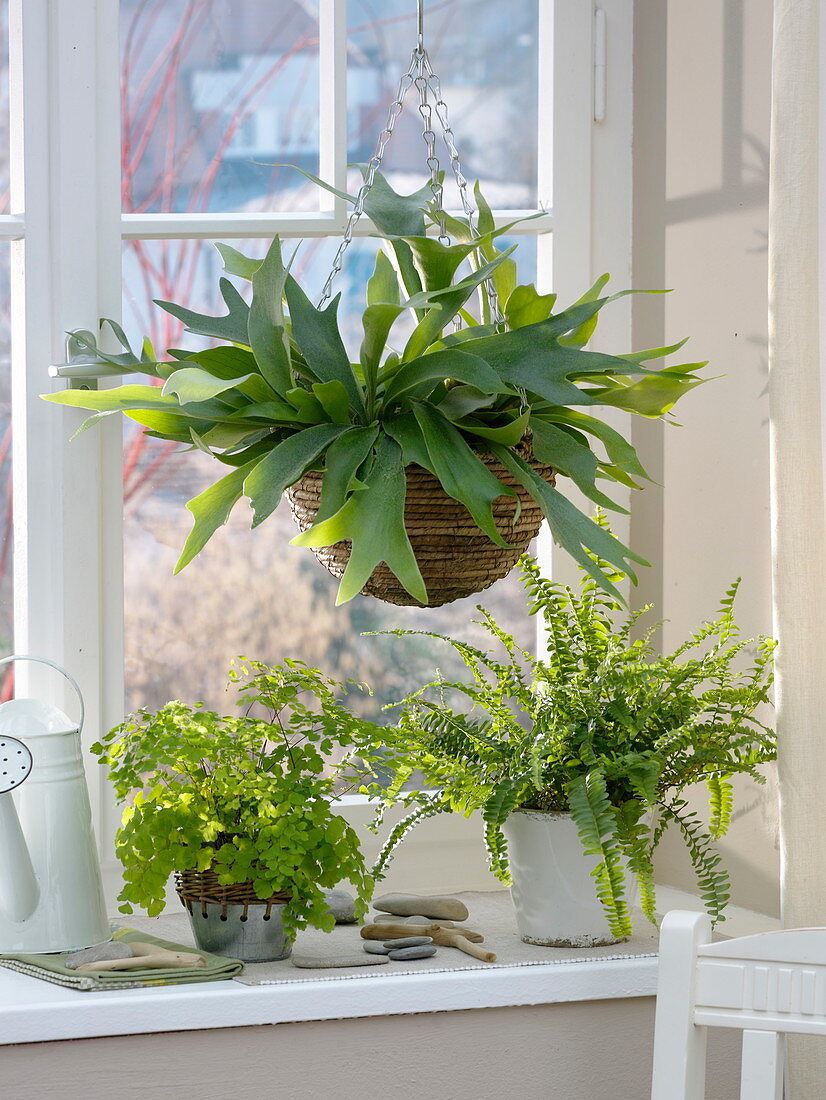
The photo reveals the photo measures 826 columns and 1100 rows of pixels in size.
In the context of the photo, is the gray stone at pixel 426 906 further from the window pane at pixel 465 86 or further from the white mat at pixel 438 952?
the window pane at pixel 465 86

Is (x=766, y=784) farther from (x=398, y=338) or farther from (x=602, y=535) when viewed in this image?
(x=398, y=338)

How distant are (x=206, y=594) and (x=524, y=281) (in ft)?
2.02

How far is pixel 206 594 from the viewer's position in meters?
1.70

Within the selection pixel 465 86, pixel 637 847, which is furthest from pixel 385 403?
pixel 465 86

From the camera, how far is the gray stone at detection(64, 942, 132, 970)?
4.42ft

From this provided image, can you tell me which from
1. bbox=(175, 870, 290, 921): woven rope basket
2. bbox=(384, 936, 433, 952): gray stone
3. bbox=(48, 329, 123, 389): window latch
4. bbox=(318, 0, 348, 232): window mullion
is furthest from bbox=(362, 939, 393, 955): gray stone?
bbox=(318, 0, 348, 232): window mullion

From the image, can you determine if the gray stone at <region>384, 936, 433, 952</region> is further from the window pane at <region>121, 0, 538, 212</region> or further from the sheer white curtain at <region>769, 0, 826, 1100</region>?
the window pane at <region>121, 0, 538, 212</region>

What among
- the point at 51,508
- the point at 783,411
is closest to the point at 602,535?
the point at 783,411

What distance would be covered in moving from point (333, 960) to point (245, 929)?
0.34 ft

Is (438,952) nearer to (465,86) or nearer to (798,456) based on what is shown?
(798,456)

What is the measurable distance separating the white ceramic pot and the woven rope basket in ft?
0.92

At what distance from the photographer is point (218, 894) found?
140 cm

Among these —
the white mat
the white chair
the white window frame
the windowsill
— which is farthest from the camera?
the white window frame

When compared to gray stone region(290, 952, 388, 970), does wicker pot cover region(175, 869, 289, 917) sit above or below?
above
